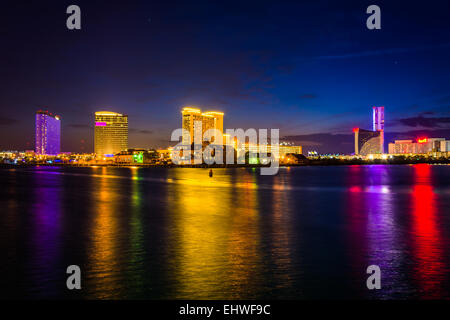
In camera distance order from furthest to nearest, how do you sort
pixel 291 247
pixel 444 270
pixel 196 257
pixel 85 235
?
pixel 85 235 < pixel 291 247 < pixel 196 257 < pixel 444 270

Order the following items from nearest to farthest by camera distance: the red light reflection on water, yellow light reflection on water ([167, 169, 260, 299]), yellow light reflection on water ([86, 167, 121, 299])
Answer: yellow light reflection on water ([86, 167, 121, 299])
yellow light reflection on water ([167, 169, 260, 299])
the red light reflection on water

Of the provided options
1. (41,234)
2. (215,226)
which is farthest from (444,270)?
(41,234)

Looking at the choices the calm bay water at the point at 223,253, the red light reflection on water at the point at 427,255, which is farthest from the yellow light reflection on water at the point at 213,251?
the red light reflection on water at the point at 427,255

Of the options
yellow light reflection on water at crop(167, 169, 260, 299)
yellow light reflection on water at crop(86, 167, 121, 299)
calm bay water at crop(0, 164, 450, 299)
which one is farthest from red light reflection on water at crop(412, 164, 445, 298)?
yellow light reflection on water at crop(86, 167, 121, 299)

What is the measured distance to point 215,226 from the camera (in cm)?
1930

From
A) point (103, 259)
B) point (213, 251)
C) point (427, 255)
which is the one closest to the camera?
point (103, 259)

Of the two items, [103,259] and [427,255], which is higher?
[103,259]

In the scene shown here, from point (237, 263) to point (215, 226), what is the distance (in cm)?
737

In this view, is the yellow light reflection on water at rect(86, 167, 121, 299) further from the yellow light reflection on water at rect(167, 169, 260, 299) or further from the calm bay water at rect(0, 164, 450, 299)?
the yellow light reflection on water at rect(167, 169, 260, 299)

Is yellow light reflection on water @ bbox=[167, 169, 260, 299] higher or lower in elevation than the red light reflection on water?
higher

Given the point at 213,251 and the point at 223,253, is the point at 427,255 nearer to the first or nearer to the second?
the point at 223,253

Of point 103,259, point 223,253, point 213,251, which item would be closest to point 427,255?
point 223,253
